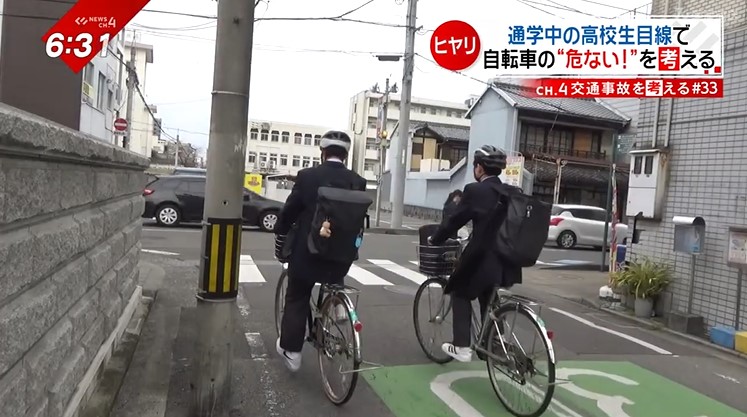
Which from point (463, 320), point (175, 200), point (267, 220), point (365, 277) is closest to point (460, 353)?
point (463, 320)

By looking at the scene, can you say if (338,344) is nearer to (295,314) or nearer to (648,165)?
(295,314)

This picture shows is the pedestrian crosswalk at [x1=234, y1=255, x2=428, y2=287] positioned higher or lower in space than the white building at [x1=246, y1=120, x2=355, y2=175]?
lower

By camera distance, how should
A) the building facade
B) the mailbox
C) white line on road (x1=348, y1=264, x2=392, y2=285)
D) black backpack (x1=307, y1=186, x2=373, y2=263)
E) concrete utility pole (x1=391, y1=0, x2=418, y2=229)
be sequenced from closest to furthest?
black backpack (x1=307, y1=186, x2=373, y2=263) → the building facade → the mailbox → white line on road (x1=348, y1=264, x2=392, y2=285) → concrete utility pole (x1=391, y1=0, x2=418, y2=229)

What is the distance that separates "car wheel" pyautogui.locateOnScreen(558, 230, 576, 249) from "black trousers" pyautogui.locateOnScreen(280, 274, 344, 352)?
52.3 feet

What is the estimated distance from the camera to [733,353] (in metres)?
6.12

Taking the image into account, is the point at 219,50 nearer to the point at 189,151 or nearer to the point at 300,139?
the point at 300,139

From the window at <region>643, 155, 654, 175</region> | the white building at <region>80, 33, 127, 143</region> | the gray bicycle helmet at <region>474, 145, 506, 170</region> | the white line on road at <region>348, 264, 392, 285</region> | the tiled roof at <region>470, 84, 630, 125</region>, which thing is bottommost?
the white line on road at <region>348, 264, 392, 285</region>

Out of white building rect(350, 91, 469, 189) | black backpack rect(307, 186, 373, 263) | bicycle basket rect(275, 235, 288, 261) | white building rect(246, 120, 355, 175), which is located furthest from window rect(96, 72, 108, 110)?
white building rect(246, 120, 355, 175)

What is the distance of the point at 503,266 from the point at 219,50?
250 cm

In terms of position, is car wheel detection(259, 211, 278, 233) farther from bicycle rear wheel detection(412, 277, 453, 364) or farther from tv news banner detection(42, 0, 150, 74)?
bicycle rear wheel detection(412, 277, 453, 364)

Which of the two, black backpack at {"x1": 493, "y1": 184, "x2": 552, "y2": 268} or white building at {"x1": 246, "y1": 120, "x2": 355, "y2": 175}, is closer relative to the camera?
black backpack at {"x1": 493, "y1": 184, "x2": 552, "y2": 268}

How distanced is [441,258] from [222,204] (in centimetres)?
202

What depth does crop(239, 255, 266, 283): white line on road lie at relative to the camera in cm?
870

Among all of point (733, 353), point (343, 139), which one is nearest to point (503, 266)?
point (343, 139)
